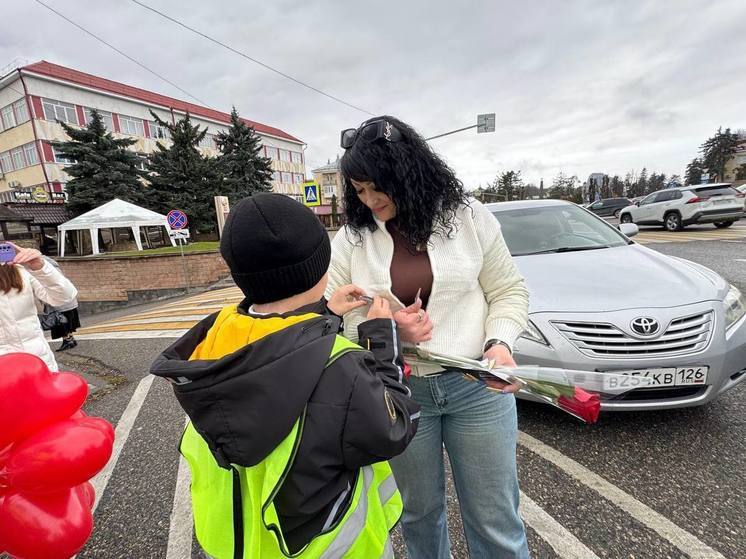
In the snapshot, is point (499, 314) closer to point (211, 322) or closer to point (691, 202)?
point (211, 322)

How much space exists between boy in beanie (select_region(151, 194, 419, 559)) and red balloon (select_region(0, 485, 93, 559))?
27.5 inches

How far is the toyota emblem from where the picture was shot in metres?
2.36

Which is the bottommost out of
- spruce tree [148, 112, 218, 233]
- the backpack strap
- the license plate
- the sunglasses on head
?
the license plate

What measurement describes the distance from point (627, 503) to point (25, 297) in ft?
12.9

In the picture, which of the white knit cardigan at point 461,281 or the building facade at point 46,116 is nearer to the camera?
the white knit cardigan at point 461,281

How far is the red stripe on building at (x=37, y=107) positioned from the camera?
27.5 metres

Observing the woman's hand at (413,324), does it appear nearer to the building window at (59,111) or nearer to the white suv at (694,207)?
the white suv at (694,207)

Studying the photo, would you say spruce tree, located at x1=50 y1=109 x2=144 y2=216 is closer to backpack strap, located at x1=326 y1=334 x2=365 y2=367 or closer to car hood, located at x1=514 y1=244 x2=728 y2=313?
car hood, located at x1=514 y1=244 x2=728 y2=313

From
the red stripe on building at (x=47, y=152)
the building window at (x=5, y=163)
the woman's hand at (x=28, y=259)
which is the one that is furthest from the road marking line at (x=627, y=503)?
the building window at (x=5, y=163)

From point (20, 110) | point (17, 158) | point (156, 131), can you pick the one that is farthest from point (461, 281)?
point (156, 131)

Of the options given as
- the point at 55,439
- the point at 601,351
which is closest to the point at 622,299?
the point at 601,351

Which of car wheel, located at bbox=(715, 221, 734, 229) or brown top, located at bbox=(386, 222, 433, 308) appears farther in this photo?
car wheel, located at bbox=(715, 221, 734, 229)

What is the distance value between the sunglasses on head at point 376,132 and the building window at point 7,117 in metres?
39.3

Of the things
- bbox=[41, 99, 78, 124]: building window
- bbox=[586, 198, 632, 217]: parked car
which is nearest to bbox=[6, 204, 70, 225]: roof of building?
bbox=[41, 99, 78, 124]: building window
